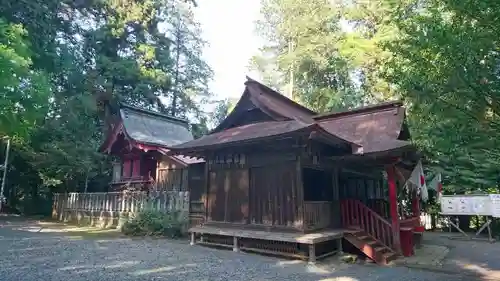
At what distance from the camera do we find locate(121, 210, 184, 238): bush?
12312 mm

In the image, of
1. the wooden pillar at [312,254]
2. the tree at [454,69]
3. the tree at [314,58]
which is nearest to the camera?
the tree at [454,69]

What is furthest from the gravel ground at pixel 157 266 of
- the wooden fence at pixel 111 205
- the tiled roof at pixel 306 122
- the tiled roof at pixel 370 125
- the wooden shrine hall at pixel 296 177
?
the wooden fence at pixel 111 205

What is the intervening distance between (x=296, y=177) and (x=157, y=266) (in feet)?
13.2

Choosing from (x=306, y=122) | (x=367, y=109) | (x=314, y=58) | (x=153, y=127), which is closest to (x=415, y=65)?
(x=306, y=122)

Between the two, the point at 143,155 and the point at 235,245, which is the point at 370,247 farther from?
the point at 143,155

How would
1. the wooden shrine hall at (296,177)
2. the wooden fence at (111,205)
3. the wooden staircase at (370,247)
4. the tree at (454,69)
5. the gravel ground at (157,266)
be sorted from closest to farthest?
the tree at (454,69) → the gravel ground at (157,266) → the wooden staircase at (370,247) → the wooden shrine hall at (296,177) → the wooden fence at (111,205)

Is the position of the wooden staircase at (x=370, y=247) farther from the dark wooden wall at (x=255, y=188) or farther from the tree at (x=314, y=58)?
the tree at (x=314, y=58)

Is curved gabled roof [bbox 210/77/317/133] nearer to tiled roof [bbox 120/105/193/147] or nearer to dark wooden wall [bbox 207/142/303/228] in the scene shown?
dark wooden wall [bbox 207/142/303/228]

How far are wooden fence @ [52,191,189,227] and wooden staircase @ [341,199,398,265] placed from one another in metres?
5.95

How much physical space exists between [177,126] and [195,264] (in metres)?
14.5

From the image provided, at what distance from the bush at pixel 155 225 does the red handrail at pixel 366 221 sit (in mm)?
5938

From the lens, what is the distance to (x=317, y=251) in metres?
8.98

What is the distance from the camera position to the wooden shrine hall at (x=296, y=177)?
28.7ft

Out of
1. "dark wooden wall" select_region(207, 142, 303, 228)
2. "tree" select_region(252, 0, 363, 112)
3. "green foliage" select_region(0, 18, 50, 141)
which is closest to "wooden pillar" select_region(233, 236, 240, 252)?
"dark wooden wall" select_region(207, 142, 303, 228)
